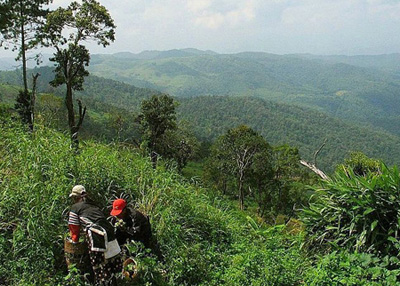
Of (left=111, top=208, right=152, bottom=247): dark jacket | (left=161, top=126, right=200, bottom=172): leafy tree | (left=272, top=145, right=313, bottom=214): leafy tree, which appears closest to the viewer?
(left=111, top=208, right=152, bottom=247): dark jacket

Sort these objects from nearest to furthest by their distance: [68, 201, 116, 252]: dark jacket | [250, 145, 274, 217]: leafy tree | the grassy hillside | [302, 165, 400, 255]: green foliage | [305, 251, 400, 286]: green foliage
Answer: [305, 251, 400, 286]: green foliage
[68, 201, 116, 252]: dark jacket
the grassy hillside
[302, 165, 400, 255]: green foliage
[250, 145, 274, 217]: leafy tree

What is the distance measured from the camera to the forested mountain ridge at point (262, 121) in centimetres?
13462

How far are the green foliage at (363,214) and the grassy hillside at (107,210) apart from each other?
2.02ft

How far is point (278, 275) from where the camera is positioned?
4.37 meters

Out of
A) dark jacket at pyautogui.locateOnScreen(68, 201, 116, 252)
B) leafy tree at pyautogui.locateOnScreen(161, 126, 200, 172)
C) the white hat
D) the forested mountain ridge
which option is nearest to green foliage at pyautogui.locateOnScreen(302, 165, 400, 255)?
dark jacket at pyautogui.locateOnScreen(68, 201, 116, 252)

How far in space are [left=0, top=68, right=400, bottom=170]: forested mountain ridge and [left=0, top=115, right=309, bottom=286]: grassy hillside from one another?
11462 cm

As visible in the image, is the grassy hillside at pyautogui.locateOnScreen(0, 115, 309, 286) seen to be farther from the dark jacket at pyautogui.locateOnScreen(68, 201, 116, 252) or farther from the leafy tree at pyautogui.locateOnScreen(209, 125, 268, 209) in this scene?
Answer: the leafy tree at pyautogui.locateOnScreen(209, 125, 268, 209)

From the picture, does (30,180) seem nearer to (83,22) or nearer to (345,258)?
(345,258)

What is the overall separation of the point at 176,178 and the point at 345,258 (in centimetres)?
370

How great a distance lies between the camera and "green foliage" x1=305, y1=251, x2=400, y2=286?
3758 mm

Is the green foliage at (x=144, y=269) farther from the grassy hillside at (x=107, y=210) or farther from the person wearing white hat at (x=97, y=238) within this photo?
the person wearing white hat at (x=97, y=238)

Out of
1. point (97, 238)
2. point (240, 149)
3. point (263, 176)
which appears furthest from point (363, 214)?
point (263, 176)

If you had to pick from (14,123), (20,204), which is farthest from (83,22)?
(20,204)

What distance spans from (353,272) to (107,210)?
3761 millimetres
